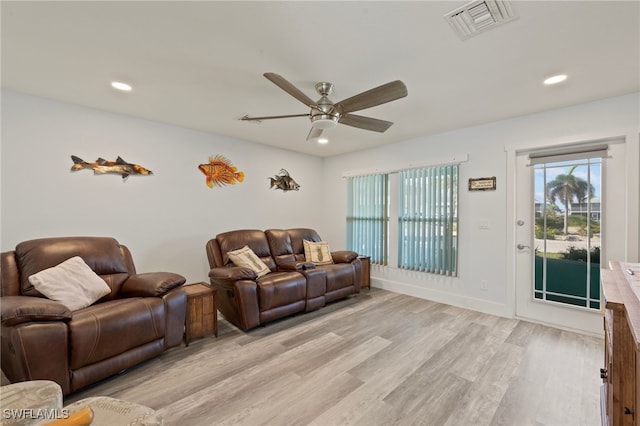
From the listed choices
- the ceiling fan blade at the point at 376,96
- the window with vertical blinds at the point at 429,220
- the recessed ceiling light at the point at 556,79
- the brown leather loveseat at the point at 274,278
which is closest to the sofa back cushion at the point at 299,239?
the brown leather loveseat at the point at 274,278

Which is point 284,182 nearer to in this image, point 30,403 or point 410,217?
point 410,217

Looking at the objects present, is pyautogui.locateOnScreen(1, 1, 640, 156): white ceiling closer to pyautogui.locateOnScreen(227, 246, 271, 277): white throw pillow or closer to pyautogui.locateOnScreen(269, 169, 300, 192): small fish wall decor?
pyautogui.locateOnScreen(227, 246, 271, 277): white throw pillow

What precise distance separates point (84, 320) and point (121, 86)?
205cm

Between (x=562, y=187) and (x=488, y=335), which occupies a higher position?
(x=562, y=187)

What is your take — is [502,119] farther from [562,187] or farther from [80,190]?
[80,190]

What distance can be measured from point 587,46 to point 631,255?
205 cm

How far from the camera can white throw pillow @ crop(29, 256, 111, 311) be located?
2.13m

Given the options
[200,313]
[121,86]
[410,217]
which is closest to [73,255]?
[200,313]

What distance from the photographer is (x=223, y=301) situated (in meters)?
3.20

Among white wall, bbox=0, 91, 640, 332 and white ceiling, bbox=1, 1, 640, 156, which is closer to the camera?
white ceiling, bbox=1, 1, 640, 156

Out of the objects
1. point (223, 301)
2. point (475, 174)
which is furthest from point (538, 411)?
point (223, 301)

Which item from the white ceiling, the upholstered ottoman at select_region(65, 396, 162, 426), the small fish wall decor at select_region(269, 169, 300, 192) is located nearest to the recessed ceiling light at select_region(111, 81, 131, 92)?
the white ceiling

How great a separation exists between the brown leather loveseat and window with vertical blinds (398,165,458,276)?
3.01 ft

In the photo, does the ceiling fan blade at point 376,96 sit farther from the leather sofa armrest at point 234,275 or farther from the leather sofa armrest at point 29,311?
the leather sofa armrest at point 29,311
